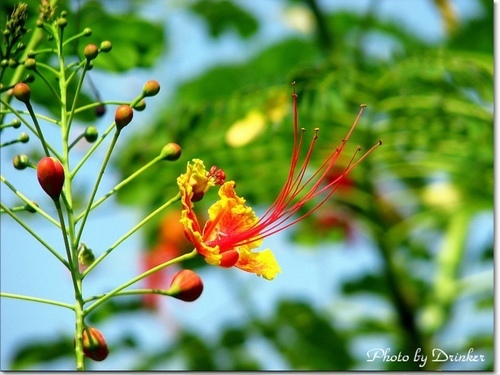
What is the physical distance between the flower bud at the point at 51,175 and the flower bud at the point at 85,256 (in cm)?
4

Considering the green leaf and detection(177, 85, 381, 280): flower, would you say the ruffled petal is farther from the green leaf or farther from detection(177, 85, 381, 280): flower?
the green leaf

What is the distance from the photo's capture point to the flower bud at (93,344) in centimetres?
40

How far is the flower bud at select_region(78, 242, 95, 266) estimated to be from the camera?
43 centimetres

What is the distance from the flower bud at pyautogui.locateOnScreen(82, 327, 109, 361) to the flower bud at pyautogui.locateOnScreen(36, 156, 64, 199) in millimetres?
67

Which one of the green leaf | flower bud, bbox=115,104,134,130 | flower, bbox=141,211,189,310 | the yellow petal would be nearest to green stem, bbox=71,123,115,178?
flower bud, bbox=115,104,134,130

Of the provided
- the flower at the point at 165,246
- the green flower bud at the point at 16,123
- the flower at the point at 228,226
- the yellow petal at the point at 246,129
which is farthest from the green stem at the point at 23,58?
the flower at the point at 165,246

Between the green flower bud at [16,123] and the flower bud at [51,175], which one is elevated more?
the green flower bud at [16,123]

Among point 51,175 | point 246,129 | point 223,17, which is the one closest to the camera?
point 51,175

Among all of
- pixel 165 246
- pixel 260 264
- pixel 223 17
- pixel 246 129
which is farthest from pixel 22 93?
pixel 223 17

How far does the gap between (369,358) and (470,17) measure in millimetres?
769

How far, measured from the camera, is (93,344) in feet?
1.33

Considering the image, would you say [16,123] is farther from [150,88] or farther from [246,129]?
[246,129]

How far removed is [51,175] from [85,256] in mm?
53

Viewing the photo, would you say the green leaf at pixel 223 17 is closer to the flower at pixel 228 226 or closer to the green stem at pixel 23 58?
the green stem at pixel 23 58
